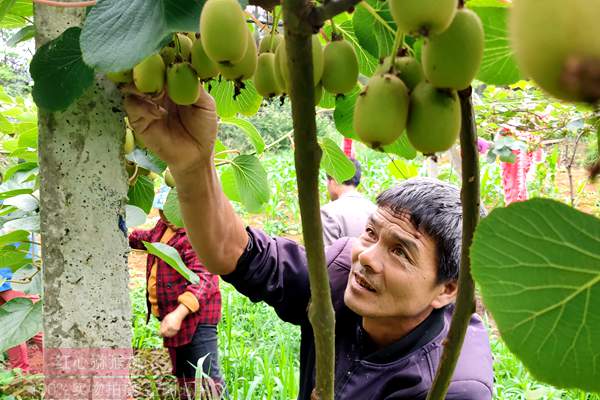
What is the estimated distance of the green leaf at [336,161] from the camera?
3.92 feet

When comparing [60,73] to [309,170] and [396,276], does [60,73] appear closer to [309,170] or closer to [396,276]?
[309,170]

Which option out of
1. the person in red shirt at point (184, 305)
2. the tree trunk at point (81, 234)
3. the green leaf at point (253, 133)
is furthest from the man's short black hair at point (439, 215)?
the person in red shirt at point (184, 305)

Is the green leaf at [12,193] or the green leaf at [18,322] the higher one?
the green leaf at [12,193]

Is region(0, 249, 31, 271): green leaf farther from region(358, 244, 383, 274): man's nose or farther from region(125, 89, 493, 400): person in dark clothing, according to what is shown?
region(358, 244, 383, 274): man's nose

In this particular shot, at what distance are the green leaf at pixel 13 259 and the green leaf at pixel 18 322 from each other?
136mm

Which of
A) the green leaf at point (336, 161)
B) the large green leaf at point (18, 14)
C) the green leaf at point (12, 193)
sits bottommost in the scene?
the green leaf at point (12, 193)

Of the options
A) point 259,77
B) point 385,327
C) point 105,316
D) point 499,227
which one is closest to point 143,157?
point 105,316

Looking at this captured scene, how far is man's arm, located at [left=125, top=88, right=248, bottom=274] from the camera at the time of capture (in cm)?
93

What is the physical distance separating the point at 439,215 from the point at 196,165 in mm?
664

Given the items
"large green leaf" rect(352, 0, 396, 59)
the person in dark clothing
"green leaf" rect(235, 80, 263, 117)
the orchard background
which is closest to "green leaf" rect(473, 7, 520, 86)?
the orchard background

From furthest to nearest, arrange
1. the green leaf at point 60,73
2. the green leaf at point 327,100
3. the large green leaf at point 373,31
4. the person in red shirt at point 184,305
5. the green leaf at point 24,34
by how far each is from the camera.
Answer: the person in red shirt at point 184,305 → the green leaf at point 24,34 → the green leaf at point 327,100 → the green leaf at point 60,73 → the large green leaf at point 373,31

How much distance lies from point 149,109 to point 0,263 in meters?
0.79

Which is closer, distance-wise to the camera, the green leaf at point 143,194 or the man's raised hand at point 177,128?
the man's raised hand at point 177,128

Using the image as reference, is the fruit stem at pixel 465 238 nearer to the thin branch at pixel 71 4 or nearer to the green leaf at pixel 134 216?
the thin branch at pixel 71 4
